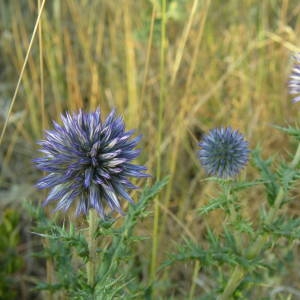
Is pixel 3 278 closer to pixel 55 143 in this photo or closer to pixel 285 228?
pixel 55 143

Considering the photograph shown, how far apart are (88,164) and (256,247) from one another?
0.85 meters

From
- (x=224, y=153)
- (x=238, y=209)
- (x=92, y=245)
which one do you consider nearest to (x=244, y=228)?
(x=238, y=209)

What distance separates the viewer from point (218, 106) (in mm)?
3957

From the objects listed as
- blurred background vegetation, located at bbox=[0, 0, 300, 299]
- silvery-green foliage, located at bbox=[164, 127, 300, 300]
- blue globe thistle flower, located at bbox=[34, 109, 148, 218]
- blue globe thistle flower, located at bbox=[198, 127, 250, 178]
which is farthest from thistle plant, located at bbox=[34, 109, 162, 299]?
blurred background vegetation, located at bbox=[0, 0, 300, 299]

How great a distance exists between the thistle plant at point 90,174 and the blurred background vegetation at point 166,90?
1395mm

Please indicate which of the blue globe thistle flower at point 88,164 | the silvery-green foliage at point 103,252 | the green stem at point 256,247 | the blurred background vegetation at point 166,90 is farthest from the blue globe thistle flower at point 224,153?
the blurred background vegetation at point 166,90

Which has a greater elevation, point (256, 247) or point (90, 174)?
point (90, 174)

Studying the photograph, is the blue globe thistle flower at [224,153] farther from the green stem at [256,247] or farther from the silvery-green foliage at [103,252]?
the silvery-green foliage at [103,252]

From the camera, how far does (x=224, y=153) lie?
2.20 meters

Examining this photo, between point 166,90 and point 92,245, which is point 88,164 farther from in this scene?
point 166,90

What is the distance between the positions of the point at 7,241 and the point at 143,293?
1.14 m

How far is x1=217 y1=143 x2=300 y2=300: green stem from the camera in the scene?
2.01 m

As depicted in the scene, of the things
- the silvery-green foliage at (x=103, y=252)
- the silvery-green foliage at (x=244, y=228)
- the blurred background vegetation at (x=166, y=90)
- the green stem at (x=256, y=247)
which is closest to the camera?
the silvery-green foliage at (x=103, y=252)

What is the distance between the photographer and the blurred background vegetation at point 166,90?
339 centimetres
